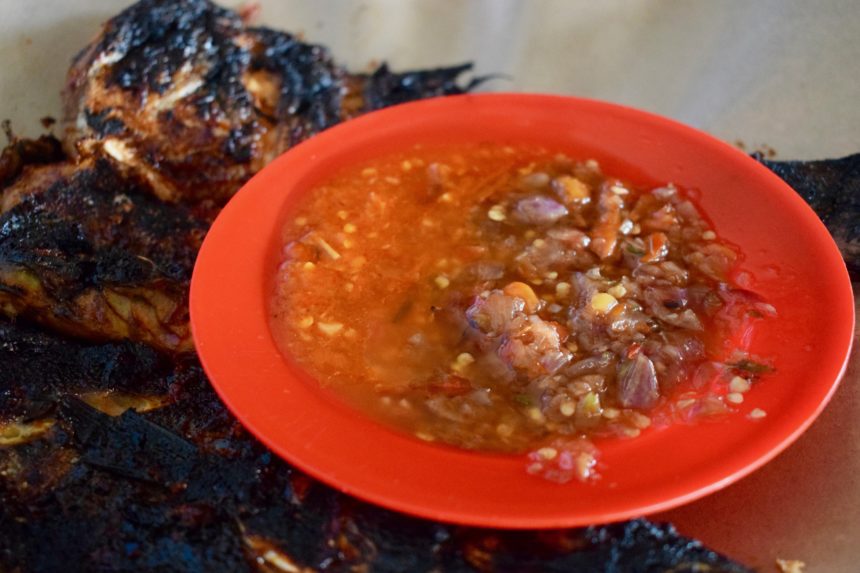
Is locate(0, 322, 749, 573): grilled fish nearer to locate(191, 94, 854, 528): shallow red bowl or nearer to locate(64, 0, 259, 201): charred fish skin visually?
locate(191, 94, 854, 528): shallow red bowl

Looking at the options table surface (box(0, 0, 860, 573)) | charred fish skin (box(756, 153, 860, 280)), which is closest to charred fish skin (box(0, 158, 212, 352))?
table surface (box(0, 0, 860, 573))

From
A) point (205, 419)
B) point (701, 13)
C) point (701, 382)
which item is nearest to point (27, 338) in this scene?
point (205, 419)

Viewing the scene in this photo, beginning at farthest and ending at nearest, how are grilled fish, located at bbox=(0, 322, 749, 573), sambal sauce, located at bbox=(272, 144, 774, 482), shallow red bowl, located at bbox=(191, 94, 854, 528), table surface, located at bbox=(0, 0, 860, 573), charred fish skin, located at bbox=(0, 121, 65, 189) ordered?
table surface, located at bbox=(0, 0, 860, 573)
charred fish skin, located at bbox=(0, 121, 65, 189)
sambal sauce, located at bbox=(272, 144, 774, 482)
grilled fish, located at bbox=(0, 322, 749, 573)
shallow red bowl, located at bbox=(191, 94, 854, 528)

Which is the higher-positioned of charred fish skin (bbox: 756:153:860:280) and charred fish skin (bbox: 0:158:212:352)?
charred fish skin (bbox: 756:153:860:280)

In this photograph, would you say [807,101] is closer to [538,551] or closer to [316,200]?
[316,200]

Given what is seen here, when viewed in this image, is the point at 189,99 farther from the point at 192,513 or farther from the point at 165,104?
the point at 192,513

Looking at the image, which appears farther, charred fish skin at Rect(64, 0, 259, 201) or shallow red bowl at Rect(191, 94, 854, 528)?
charred fish skin at Rect(64, 0, 259, 201)
